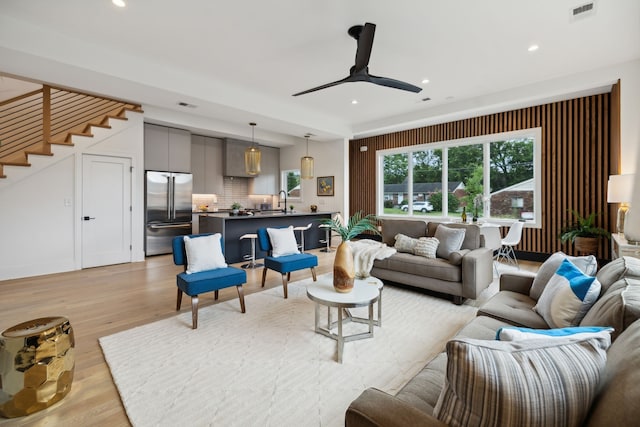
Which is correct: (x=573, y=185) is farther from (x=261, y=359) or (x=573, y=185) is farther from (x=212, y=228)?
(x=212, y=228)

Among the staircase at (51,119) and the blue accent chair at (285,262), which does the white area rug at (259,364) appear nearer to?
the blue accent chair at (285,262)

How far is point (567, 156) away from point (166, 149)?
26.0ft

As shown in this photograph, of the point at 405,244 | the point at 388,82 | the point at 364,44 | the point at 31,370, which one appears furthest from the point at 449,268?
the point at 31,370

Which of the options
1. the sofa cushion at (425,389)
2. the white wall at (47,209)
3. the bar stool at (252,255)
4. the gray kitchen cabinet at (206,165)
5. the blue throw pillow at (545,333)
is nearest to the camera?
the blue throw pillow at (545,333)

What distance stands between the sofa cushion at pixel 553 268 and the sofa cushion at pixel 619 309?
0.78 metres

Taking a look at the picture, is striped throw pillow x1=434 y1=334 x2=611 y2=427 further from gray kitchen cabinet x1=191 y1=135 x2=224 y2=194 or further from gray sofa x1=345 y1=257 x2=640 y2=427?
gray kitchen cabinet x1=191 y1=135 x2=224 y2=194

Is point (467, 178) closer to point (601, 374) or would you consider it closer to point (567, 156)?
point (567, 156)

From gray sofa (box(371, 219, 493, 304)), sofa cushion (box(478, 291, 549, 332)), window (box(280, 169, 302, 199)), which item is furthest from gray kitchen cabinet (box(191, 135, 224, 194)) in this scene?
sofa cushion (box(478, 291, 549, 332))

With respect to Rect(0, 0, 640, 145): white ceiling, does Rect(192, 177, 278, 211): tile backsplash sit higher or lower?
lower

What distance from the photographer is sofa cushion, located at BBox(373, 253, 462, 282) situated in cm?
356

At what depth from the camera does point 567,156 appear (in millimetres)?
5410

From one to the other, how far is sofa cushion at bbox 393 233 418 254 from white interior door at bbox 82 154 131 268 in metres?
4.99

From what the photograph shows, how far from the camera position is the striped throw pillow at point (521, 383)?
0.79 metres

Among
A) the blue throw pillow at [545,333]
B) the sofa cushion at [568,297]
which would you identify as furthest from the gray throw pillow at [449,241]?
the blue throw pillow at [545,333]
